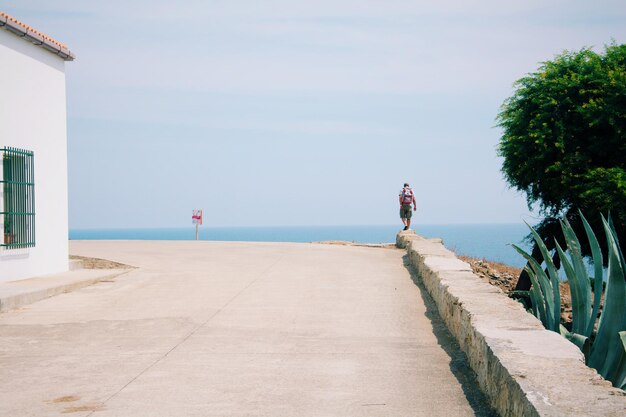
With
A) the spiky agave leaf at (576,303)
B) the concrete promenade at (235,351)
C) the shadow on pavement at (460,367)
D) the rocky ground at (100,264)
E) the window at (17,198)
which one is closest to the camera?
the shadow on pavement at (460,367)

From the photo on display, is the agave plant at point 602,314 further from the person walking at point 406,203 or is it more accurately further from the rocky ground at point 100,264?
the person walking at point 406,203

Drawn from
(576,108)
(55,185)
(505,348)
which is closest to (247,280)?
(55,185)

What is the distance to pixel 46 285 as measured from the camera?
493 inches

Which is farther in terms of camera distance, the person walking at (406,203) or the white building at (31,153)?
the person walking at (406,203)

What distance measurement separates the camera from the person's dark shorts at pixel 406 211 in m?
26.5

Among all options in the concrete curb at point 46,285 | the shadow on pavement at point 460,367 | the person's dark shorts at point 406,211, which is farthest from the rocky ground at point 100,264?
the person's dark shorts at point 406,211

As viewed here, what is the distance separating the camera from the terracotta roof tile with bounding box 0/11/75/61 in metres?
12.9

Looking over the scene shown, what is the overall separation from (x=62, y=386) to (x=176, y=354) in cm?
150

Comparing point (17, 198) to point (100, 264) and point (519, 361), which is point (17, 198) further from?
point (519, 361)

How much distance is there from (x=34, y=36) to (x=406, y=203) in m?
15.9

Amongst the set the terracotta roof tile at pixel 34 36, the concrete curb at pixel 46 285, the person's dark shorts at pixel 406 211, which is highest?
the terracotta roof tile at pixel 34 36

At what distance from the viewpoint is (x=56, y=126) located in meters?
15.0

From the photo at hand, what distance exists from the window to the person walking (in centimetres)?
1527

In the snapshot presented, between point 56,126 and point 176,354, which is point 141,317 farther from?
point 56,126
